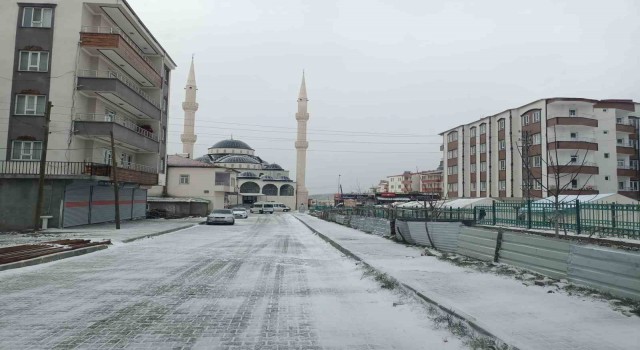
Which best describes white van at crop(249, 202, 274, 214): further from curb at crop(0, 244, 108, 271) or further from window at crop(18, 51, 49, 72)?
curb at crop(0, 244, 108, 271)

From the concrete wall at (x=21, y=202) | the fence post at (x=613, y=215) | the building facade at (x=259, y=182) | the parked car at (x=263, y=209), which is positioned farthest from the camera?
the building facade at (x=259, y=182)

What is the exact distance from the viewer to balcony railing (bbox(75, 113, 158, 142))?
2744 centimetres

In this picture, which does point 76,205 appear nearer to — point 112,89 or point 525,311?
point 112,89

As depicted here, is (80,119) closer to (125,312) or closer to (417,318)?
(125,312)

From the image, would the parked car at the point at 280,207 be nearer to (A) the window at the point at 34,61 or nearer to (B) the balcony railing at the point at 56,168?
(B) the balcony railing at the point at 56,168

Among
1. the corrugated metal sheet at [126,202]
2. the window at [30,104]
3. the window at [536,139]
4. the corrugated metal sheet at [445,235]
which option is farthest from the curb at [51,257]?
the window at [536,139]

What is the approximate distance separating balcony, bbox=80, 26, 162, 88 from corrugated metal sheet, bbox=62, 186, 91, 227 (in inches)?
357

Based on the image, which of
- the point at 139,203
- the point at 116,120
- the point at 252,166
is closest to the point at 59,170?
the point at 116,120

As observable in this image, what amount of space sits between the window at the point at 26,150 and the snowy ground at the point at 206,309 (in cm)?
1870

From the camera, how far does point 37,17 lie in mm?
26875

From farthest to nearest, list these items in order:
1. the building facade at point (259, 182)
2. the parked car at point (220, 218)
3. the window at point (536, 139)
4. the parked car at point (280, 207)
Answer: the building facade at point (259, 182), the parked car at point (280, 207), the window at point (536, 139), the parked car at point (220, 218)

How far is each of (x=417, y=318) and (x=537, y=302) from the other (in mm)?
1977

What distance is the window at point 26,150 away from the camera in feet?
84.2

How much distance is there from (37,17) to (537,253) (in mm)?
31274
